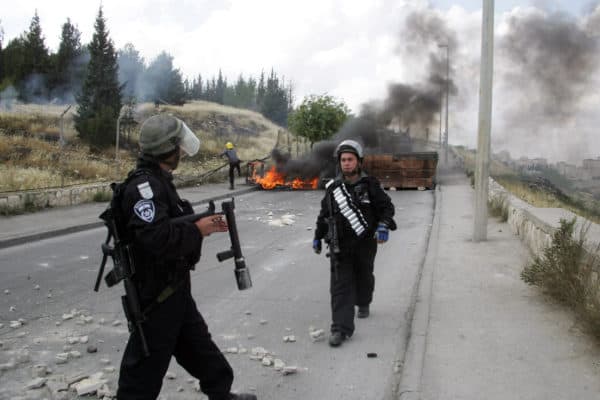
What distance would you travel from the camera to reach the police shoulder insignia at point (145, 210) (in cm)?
254

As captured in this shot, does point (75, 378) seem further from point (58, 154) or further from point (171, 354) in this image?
point (58, 154)

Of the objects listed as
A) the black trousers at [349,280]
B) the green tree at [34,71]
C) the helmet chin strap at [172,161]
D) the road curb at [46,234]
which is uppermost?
the green tree at [34,71]

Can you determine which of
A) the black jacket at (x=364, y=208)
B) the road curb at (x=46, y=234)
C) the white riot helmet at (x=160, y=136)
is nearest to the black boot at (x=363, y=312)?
the black jacket at (x=364, y=208)

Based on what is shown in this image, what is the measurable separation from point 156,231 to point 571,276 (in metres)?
3.94

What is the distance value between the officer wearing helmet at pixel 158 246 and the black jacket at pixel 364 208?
1926mm

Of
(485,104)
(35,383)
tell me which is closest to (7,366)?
(35,383)

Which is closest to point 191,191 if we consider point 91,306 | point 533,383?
point 91,306

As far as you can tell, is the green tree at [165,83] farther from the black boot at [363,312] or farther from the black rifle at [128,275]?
the black rifle at [128,275]

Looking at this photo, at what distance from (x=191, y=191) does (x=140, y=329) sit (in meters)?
16.7

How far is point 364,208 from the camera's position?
4660mm

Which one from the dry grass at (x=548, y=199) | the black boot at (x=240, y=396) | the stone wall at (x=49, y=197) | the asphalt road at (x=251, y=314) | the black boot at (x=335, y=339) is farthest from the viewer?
the stone wall at (x=49, y=197)

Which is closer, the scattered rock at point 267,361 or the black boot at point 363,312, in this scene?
the scattered rock at point 267,361

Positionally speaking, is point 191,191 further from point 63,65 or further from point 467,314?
point 63,65

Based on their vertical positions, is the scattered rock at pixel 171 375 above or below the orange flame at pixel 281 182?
below
